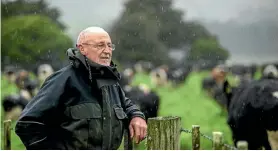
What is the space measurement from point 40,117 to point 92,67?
13.0 inches

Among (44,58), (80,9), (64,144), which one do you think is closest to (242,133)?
(64,144)

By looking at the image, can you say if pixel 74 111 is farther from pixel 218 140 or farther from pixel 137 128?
pixel 218 140

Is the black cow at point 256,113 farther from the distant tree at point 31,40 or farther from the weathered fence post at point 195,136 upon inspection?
the distant tree at point 31,40

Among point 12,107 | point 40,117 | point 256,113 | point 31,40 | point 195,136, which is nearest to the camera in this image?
point 40,117

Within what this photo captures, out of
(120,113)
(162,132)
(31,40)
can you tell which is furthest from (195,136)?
(31,40)

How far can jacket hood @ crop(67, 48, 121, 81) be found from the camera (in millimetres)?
2182

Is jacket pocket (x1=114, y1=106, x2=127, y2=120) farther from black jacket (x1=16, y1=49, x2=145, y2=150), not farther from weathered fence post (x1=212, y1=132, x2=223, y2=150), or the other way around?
weathered fence post (x1=212, y1=132, x2=223, y2=150)

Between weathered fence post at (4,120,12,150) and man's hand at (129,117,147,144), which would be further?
weathered fence post at (4,120,12,150)

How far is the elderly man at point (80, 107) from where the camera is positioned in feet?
6.92

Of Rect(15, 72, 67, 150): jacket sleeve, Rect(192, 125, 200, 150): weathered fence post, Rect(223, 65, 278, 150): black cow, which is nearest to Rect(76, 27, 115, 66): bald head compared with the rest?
Rect(15, 72, 67, 150): jacket sleeve

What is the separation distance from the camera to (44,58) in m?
29.4

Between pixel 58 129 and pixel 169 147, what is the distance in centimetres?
61

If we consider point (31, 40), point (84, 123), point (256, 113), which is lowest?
point (84, 123)

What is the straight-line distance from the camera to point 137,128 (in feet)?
7.82
